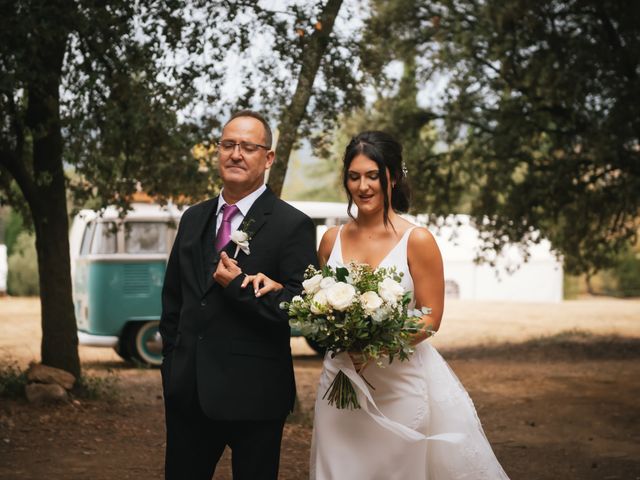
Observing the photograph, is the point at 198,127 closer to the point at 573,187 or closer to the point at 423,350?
the point at 423,350

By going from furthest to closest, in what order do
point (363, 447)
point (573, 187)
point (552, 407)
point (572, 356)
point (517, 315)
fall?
point (517, 315) < point (572, 356) < point (573, 187) < point (552, 407) < point (363, 447)

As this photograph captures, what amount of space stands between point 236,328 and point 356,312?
0.49m

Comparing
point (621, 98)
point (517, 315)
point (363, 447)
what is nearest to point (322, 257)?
point (363, 447)

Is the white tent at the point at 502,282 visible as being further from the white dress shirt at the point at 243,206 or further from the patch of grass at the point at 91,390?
the white dress shirt at the point at 243,206

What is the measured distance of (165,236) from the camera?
51.6 ft

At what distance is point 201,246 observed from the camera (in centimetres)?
383

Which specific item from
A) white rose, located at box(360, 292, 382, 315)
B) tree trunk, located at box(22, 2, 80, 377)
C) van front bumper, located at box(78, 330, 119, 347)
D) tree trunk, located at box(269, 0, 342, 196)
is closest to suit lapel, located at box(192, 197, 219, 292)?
white rose, located at box(360, 292, 382, 315)

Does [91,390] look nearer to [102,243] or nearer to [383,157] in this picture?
[102,243]

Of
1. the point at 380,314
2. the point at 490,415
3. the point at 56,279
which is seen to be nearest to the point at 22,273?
the point at 56,279

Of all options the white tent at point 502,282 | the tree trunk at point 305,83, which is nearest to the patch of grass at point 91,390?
the tree trunk at point 305,83

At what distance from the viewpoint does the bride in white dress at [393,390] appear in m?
4.02

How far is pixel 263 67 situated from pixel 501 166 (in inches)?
271

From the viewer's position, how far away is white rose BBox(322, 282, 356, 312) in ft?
11.8

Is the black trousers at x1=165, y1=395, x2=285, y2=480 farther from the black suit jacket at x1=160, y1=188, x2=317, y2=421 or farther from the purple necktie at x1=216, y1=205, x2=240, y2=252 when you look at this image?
the purple necktie at x1=216, y1=205, x2=240, y2=252
